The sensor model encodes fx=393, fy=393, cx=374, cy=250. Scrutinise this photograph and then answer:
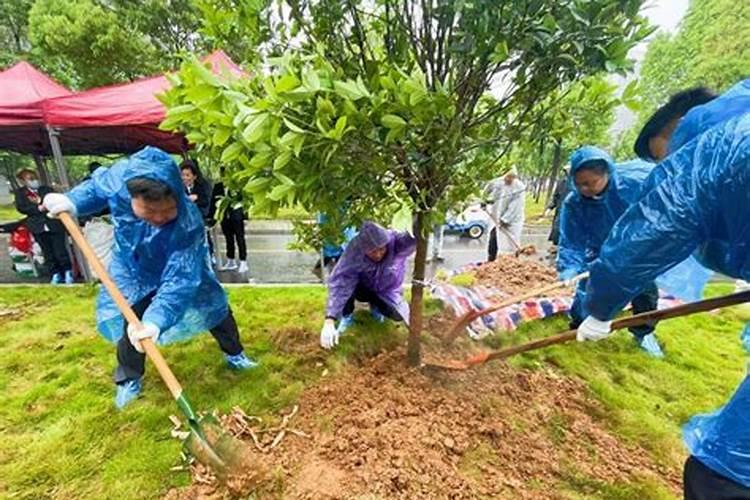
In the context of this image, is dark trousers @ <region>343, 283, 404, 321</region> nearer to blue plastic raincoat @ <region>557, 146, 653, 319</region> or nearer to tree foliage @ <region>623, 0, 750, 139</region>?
blue plastic raincoat @ <region>557, 146, 653, 319</region>

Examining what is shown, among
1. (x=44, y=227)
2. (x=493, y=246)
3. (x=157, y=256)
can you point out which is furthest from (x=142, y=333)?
(x=493, y=246)

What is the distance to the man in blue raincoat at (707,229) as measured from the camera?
114 cm

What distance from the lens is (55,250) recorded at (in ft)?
17.3

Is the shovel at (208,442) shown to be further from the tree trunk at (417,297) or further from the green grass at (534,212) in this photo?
the green grass at (534,212)

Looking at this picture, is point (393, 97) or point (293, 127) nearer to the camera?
point (293, 127)

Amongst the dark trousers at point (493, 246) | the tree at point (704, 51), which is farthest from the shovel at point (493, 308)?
the tree at point (704, 51)

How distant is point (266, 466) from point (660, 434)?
7.61 ft

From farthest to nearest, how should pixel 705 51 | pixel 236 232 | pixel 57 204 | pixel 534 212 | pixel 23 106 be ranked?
pixel 534 212 → pixel 705 51 → pixel 236 232 → pixel 23 106 → pixel 57 204

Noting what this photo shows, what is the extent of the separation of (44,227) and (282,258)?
3828 mm

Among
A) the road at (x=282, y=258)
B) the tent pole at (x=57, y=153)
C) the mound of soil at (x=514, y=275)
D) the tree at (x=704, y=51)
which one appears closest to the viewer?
the tent pole at (x=57, y=153)

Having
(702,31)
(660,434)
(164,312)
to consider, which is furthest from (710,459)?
(702,31)

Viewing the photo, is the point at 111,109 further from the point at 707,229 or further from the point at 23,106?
the point at 707,229

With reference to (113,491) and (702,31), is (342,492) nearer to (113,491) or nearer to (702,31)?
(113,491)

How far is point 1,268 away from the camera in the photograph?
6805 mm
